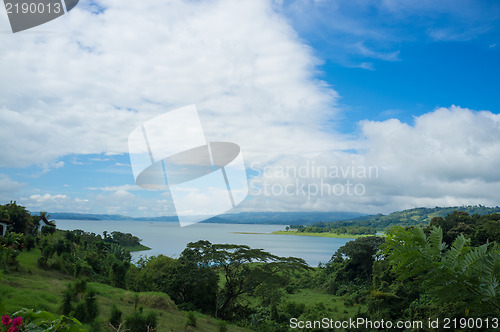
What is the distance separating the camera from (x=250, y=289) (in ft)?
63.5

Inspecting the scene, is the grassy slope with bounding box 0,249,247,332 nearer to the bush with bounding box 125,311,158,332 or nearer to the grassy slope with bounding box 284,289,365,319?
the bush with bounding box 125,311,158,332

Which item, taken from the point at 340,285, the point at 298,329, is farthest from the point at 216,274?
the point at 340,285

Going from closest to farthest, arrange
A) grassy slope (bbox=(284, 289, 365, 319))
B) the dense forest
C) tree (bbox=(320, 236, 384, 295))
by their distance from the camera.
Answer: the dense forest
grassy slope (bbox=(284, 289, 365, 319))
tree (bbox=(320, 236, 384, 295))

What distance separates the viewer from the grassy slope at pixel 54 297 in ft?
30.8

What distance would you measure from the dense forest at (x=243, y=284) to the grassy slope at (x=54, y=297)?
54 mm

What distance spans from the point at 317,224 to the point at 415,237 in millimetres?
78050

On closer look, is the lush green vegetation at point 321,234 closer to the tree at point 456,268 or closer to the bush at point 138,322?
the bush at point 138,322

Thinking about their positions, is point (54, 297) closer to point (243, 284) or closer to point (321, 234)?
point (243, 284)

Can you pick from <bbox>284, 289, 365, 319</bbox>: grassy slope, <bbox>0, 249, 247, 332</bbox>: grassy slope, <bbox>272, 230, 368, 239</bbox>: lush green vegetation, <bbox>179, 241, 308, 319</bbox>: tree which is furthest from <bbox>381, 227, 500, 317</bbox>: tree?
<bbox>272, 230, 368, 239</bbox>: lush green vegetation

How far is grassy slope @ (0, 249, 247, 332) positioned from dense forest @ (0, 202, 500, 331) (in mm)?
54

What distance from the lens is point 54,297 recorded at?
10445 mm

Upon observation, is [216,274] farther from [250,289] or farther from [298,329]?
[298,329]

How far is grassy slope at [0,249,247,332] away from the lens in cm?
939

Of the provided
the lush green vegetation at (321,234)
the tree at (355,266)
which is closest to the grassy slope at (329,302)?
the tree at (355,266)
